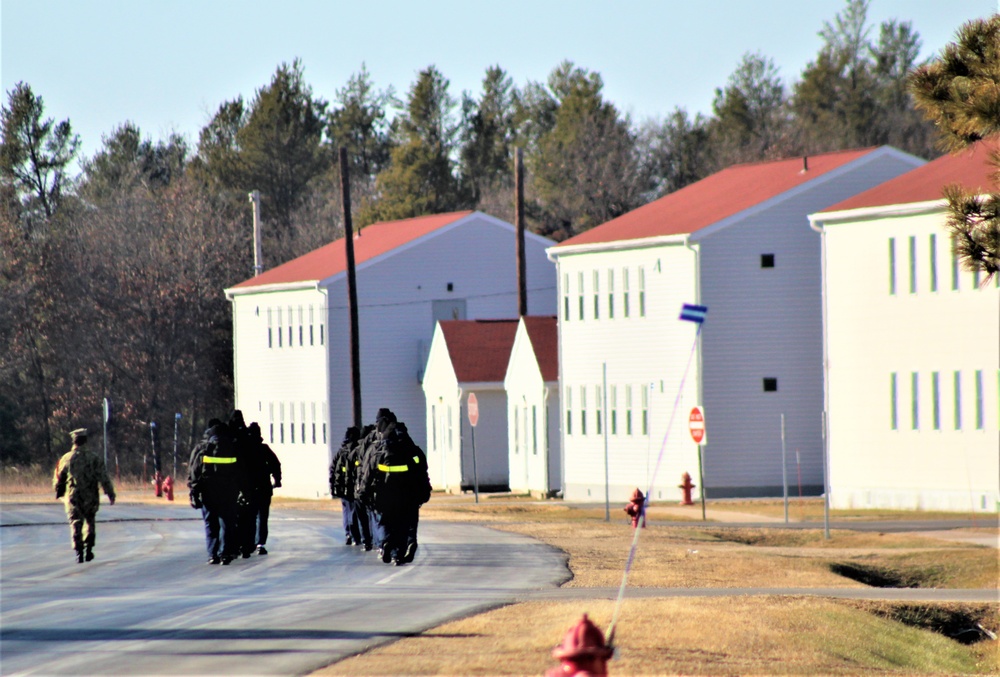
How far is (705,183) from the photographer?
171 ft

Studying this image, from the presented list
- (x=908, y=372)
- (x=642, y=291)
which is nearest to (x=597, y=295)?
(x=642, y=291)

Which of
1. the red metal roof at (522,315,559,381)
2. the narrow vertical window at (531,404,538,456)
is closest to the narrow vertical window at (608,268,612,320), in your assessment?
the red metal roof at (522,315,559,381)

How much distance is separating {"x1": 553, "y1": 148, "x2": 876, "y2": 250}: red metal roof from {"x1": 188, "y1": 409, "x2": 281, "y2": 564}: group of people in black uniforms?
21.2 m

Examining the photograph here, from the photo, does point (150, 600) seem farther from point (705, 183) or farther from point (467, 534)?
point (705, 183)

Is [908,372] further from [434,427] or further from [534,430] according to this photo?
[434,427]

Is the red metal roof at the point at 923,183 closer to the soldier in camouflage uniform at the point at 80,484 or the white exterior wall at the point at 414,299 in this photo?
the soldier in camouflage uniform at the point at 80,484

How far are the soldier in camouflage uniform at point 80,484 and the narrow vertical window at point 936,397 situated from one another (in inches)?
671

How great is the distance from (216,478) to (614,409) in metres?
24.2

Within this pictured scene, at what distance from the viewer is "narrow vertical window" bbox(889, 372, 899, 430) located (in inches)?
1481

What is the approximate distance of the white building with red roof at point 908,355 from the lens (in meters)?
35.2

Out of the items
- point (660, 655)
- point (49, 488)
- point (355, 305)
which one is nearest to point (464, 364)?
point (355, 305)

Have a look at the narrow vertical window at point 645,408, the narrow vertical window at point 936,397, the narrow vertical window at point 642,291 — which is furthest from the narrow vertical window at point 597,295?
the narrow vertical window at point 936,397

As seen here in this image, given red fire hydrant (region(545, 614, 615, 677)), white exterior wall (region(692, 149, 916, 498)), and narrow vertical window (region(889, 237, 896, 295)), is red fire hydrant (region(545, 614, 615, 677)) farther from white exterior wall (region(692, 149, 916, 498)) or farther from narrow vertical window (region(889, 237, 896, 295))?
white exterior wall (region(692, 149, 916, 498))

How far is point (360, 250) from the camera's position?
62.8 meters
